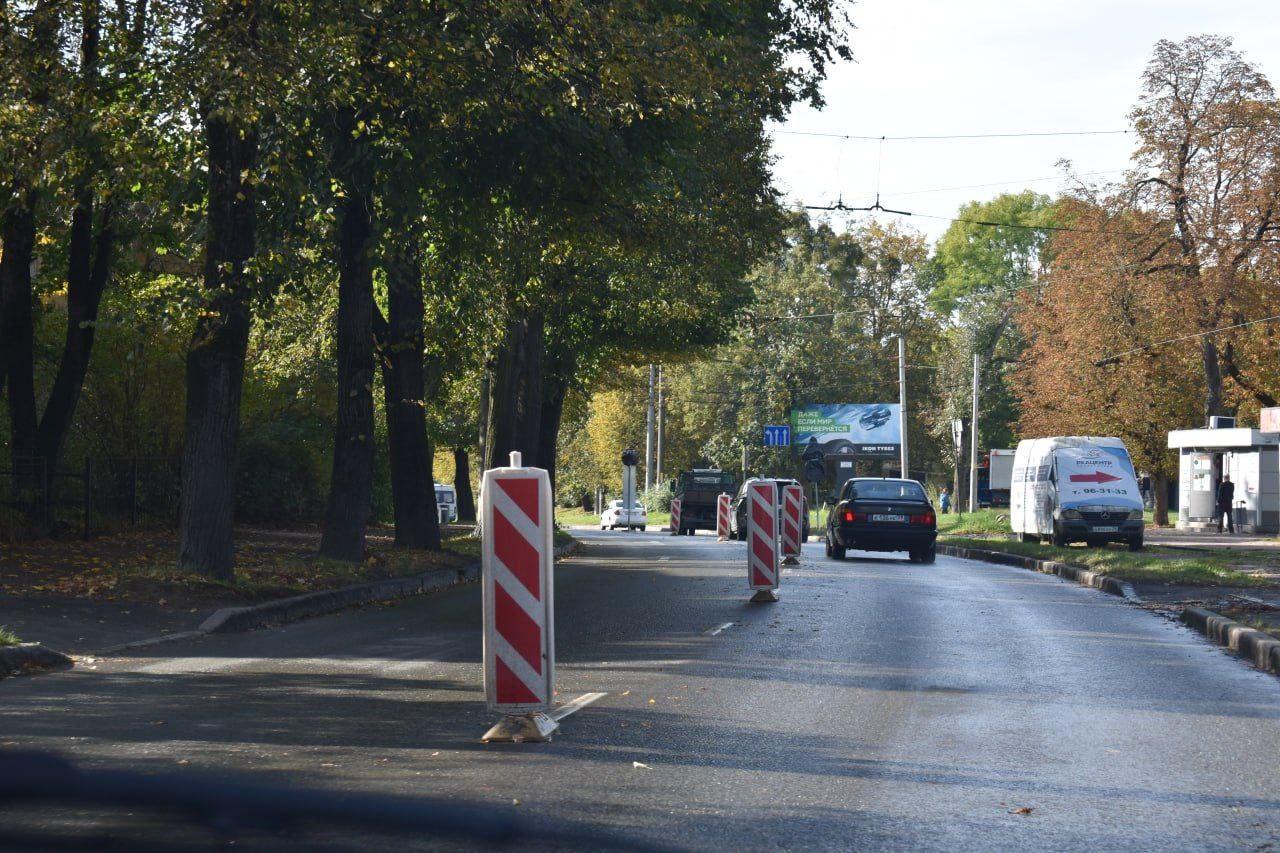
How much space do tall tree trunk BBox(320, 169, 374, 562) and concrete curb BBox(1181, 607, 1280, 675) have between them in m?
10.2

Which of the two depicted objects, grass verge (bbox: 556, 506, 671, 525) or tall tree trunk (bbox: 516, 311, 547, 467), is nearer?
tall tree trunk (bbox: 516, 311, 547, 467)

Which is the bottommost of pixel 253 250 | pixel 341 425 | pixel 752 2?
pixel 341 425

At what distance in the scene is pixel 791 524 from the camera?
84.5 feet

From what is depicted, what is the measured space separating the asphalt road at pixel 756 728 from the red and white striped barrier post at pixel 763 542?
240cm

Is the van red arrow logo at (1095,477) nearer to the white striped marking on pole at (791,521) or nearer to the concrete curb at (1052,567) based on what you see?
the concrete curb at (1052,567)

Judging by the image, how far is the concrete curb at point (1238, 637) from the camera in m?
11.6

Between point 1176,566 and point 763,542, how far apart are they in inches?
325

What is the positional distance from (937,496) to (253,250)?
272 feet

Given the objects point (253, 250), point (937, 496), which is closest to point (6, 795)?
point (253, 250)

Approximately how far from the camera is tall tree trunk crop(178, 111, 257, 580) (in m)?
15.6

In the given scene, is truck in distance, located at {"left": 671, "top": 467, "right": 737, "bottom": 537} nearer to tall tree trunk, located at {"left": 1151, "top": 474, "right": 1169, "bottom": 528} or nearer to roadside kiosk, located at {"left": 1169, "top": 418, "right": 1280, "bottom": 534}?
tall tree trunk, located at {"left": 1151, "top": 474, "right": 1169, "bottom": 528}

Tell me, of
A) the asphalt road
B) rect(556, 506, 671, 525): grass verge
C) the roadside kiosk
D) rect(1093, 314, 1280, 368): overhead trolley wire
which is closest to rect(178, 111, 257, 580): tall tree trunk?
the asphalt road

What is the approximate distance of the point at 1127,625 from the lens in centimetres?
1503

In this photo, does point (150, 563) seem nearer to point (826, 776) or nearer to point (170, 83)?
point (170, 83)
